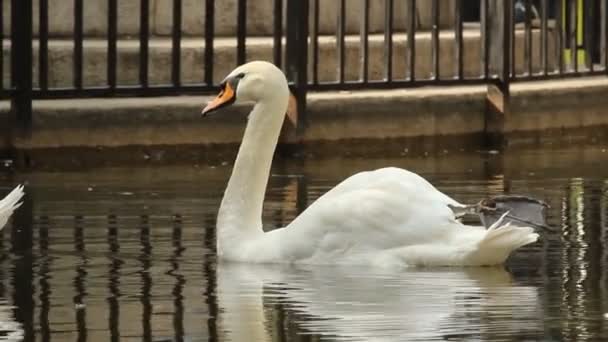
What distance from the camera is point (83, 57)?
704 inches

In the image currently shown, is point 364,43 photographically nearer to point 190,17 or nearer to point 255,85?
point 190,17

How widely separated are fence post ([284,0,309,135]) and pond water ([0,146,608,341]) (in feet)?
9.16

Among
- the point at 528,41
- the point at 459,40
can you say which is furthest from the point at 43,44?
the point at 528,41

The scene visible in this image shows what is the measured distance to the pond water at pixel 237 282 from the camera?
8.66 m

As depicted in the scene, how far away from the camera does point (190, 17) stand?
65.6 ft

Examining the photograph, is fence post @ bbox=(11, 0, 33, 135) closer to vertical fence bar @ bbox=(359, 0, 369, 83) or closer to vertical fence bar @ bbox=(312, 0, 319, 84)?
vertical fence bar @ bbox=(312, 0, 319, 84)

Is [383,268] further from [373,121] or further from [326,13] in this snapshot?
[326,13]

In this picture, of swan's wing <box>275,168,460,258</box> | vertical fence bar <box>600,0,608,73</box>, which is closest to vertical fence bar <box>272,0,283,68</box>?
vertical fence bar <box>600,0,608,73</box>

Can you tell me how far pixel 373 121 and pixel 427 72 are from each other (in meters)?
1.56

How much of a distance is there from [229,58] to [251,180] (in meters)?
7.33

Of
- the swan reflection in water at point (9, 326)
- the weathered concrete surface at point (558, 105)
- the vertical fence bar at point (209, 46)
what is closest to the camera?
the swan reflection in water at point (9, 326)

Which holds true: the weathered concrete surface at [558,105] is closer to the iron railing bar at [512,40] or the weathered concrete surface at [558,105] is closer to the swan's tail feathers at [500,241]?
the iron railing bar at [512,40]

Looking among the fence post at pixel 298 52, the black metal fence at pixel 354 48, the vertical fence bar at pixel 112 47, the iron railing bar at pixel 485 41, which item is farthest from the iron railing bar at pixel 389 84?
the vertical fence bar at pixel 112 47

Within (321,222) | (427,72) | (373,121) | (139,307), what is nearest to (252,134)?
(321,222)
